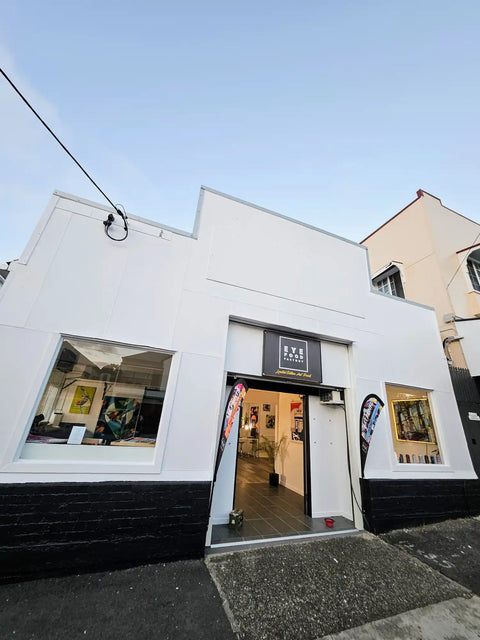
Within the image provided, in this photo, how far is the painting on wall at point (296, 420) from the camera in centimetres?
648

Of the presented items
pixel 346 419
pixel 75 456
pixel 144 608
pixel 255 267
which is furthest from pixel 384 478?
pixel 75 456

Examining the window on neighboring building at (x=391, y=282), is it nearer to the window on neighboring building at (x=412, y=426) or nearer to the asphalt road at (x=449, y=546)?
the window on neighboring building at (x=412, y=426)

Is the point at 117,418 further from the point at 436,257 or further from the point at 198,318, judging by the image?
the point at 436,257

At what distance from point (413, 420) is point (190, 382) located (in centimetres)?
553

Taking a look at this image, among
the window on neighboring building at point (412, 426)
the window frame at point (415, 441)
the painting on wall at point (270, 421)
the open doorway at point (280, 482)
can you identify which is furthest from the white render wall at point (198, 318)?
the painting on wall at point (270, 421)

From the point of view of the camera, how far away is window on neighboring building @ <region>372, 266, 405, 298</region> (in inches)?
359

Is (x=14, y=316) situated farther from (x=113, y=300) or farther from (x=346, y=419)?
(x=346, y=419)

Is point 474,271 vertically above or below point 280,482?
above

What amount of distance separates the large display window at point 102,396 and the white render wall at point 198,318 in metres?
0.15

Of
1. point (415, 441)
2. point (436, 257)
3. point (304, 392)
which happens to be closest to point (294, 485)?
point (304, 392)

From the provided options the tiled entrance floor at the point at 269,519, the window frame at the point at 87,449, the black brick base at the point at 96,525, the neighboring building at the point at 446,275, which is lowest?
the tiled entrance floor at the point at 269,519

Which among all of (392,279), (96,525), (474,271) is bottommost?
(96,525)

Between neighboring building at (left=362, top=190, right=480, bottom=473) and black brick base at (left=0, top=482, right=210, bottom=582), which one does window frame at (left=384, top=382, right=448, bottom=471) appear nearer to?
neighboring building at (left=362, top=190, right=480, bottom=473)

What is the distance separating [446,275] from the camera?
7.78 metres
